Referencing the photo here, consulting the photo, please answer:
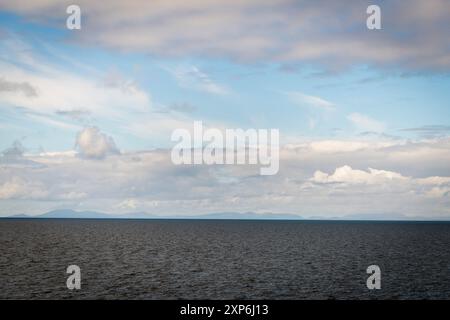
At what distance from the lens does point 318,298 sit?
157 feet

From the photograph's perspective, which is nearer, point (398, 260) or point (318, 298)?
point (318, 298)

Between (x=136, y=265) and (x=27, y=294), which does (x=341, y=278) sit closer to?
(x=136, y=265)

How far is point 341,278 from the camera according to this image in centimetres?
6206

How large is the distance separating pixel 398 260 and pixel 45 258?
219ft

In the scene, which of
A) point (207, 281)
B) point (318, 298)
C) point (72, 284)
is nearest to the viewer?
point (318, 298)
